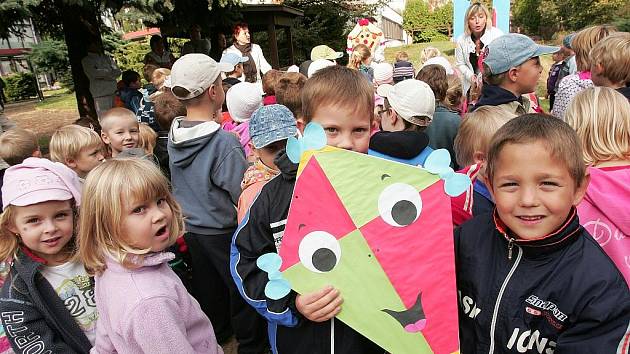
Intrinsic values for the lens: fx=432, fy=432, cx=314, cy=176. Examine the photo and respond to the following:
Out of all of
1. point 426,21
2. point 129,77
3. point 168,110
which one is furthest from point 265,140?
point 426,21

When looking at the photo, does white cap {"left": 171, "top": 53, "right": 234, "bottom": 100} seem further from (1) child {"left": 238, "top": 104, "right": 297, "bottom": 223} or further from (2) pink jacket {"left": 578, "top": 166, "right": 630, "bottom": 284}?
(2) pink jacket {"left": 578, "top": 166, "right": 630, "bottom": 284}

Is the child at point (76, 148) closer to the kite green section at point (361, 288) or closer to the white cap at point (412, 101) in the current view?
the white cap at point (412, 101)

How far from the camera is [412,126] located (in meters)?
3.15

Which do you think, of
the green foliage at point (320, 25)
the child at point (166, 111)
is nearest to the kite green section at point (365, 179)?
the child at point (166, 111)

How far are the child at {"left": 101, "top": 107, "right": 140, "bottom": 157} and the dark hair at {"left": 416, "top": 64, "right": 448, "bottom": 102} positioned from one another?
2821 millimetres

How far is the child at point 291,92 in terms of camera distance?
3.78 metres

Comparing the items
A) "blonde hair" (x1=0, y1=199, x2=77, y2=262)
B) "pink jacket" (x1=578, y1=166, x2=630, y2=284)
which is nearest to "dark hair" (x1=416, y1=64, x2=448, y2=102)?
"pink jacket" (x1=578, y1=166, x2=630, y2=284)

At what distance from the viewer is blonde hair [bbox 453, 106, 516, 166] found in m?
2.33

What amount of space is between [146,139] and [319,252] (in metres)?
3.06

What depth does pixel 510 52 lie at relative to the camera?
322 centimetres

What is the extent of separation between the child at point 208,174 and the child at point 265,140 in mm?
388

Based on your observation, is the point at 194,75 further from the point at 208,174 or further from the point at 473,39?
the point at 473,39

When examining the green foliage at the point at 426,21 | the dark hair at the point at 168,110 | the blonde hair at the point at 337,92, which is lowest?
the dark hair at the point at 168,110

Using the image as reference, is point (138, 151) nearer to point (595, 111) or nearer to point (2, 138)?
point (2, 138)
